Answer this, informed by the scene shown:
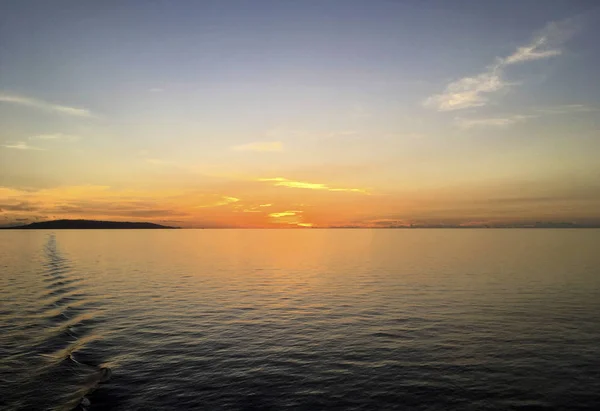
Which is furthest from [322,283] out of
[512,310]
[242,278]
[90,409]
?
[90,409]

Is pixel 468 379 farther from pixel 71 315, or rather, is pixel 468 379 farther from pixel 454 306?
pixel 71 315

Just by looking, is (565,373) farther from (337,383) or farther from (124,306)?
(124,306)

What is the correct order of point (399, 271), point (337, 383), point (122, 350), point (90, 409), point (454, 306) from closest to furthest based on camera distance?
point (90, 409), point (337, 383), point (122, 350), point (454, 306), point (399, 271)

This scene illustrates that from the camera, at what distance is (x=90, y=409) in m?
21.7

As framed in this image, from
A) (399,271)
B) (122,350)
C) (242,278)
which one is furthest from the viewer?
(399,271)

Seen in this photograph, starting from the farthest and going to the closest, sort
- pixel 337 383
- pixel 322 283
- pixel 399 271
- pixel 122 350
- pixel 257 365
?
pixel 399 271, pixel 322 283, pixel 122 350, pixel 257 365, pixel 337 383

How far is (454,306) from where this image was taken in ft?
158

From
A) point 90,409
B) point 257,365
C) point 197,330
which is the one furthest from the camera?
point 197,330

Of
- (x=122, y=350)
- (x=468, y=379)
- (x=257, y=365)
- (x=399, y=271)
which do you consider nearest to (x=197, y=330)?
(x=122, y=350)

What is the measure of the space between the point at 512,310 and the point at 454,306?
20.6 feet

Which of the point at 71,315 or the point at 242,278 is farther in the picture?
the point at 242,278

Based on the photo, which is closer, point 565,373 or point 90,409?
point 90,409

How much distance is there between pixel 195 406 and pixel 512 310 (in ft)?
127

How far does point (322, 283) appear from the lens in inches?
2766
